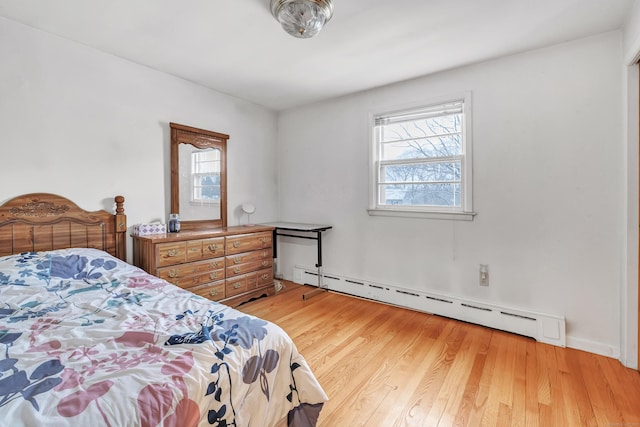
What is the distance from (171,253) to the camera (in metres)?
2.62

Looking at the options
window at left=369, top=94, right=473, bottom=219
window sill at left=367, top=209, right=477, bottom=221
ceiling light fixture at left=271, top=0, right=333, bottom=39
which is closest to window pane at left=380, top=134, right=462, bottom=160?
window at left=369, top=94, right=473, bottom=219

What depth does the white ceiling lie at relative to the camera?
190 centimetres

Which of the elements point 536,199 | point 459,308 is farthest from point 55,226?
point 536,199

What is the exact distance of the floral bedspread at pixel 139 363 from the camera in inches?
32.4

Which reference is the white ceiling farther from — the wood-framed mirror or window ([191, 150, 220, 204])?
window ([191, 150, 220, 204])

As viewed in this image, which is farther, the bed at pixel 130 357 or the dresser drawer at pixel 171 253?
the dresser drawer at pixel 171 253

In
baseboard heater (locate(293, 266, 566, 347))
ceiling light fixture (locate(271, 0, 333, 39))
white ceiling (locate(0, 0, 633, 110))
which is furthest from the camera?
baseboard heater (locate(293, 266, 566, 347))

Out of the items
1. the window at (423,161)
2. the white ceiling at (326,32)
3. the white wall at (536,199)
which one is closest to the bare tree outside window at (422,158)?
the window at (423,161)

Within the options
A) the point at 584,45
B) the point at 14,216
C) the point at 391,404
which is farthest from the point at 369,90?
the point at 14,216

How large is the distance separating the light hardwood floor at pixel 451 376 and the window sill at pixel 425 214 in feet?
3.20

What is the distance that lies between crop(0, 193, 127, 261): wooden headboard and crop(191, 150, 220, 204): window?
2.57ft

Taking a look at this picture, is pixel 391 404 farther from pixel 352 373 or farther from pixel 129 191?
pixel 129 191

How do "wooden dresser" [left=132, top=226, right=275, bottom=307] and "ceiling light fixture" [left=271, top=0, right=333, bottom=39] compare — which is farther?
"wooden dresser" [left=132, top=226, right=275, bottom=307]

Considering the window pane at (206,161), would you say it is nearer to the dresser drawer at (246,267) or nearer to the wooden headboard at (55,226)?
the wooden headboard at (55,226)
